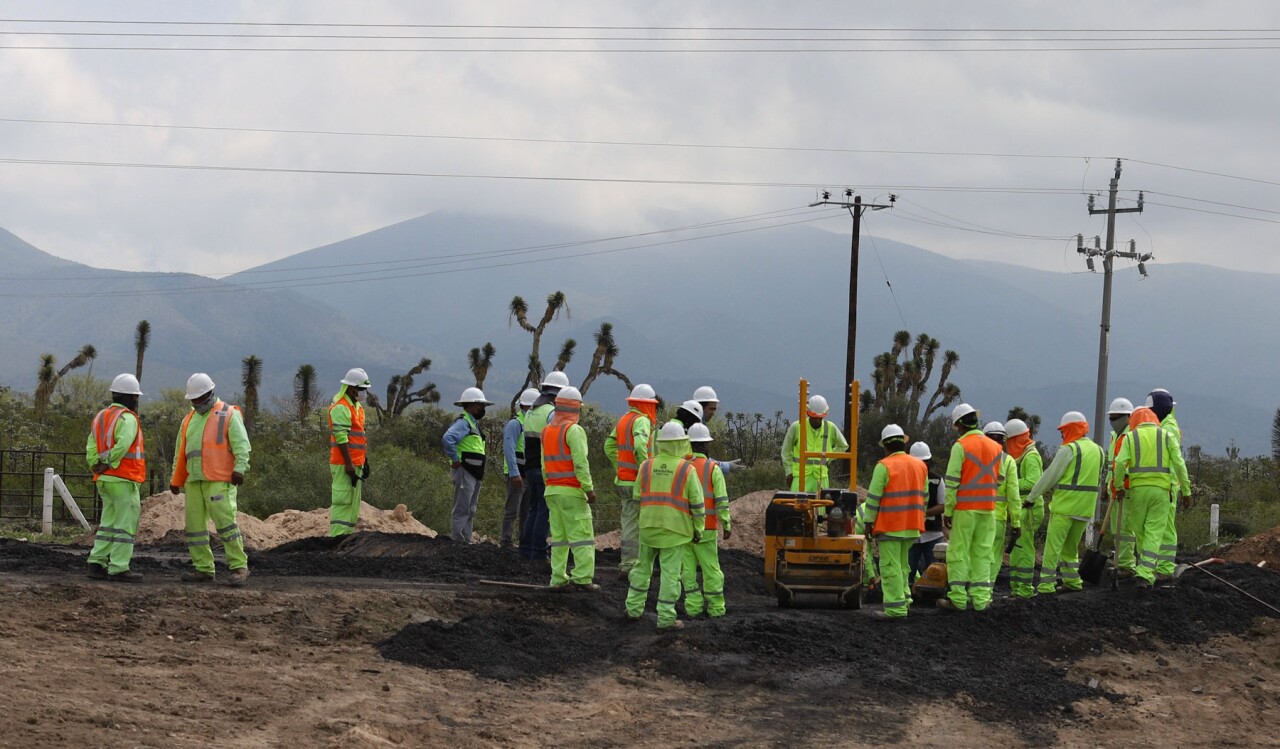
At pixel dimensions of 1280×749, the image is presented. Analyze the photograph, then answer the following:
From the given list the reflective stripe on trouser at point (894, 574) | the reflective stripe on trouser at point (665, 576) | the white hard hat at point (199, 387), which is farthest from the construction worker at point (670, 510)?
the white hard hat at point (199, 387)

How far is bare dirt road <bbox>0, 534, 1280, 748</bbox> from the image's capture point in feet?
29.8

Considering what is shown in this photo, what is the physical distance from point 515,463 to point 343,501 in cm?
225

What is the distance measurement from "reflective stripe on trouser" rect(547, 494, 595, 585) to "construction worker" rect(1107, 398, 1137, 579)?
18.9 feet

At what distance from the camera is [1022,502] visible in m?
15.1

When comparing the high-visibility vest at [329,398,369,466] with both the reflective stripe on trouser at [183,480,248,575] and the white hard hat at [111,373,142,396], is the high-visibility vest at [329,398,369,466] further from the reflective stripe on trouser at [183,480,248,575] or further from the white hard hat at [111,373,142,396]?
the white hard hat at [111,373,142,396]

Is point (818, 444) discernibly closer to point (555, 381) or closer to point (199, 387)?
point (555, 381)

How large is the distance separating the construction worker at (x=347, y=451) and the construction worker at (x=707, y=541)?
15.8ft

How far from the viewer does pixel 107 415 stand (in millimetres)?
13094

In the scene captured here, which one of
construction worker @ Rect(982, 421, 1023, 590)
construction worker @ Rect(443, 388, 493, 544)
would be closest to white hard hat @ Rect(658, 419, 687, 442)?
construction worker @ Rect(982, 421, 1023, 590)

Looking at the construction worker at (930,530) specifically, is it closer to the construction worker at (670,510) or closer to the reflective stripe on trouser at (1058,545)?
the reflective stripe on trouser at (1058,545)

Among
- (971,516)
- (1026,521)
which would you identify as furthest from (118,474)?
(1026,521)

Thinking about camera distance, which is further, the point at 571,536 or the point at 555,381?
the point at 555,381

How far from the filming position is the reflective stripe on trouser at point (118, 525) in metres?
13.1

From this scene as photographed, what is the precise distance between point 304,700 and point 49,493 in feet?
47.6
